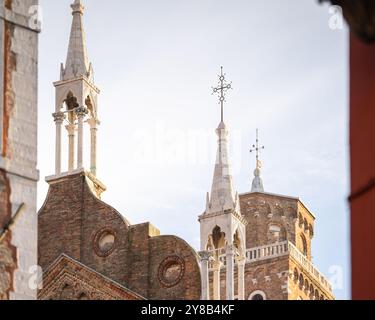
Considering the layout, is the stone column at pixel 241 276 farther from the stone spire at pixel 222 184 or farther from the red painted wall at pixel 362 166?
the red painted wall at pixel 362 166

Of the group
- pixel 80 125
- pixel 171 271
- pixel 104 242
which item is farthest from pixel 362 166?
pixel 104 242

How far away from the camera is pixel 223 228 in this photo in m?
38.9

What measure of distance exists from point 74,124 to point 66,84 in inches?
42.2

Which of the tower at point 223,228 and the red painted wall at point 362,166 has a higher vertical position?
the tower at point 223,228

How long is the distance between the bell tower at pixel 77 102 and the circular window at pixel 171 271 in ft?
12.4

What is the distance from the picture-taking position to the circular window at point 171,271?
126ft

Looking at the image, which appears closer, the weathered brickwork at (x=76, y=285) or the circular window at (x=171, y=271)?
the circular window at (x=171, y=271)

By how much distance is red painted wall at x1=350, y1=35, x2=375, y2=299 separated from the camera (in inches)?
497

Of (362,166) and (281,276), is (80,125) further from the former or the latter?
(362,166)

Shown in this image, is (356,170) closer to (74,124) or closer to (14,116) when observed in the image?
(14,116)

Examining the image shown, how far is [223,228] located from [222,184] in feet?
5.03

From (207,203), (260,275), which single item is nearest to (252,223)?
(260,275)

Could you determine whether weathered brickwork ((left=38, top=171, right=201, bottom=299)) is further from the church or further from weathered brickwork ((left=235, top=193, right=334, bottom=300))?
weathered brickwork ((left=235, top=193, right=334, bottom=300))

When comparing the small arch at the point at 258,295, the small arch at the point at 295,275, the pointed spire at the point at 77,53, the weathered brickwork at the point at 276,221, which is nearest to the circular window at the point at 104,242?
the pointed spire at the point at 77,53
